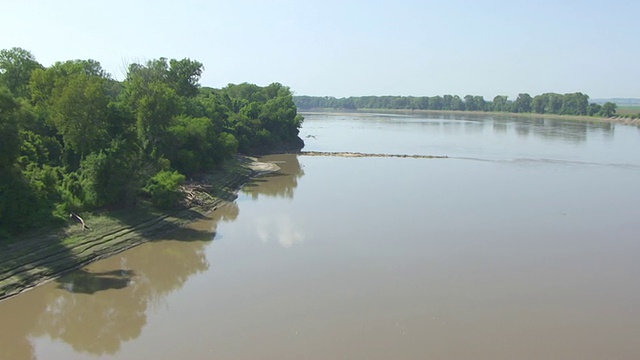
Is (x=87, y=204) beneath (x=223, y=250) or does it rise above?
above

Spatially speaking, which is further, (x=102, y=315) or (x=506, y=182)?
(x=506, y=182)

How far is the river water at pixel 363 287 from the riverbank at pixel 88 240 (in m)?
0.67

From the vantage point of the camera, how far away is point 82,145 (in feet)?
92.3

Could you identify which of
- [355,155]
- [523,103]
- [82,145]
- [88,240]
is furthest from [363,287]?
[523,103]

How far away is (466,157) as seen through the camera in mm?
62062

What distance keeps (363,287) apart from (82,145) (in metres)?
17.9

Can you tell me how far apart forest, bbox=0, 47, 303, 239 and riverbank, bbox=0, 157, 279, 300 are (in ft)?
2.90

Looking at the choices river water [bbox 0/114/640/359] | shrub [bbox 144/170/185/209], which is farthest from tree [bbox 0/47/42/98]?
river water [bbox 0/114/640/359]

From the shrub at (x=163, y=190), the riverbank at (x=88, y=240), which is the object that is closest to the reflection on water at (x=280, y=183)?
the riverbank at (x=88, y=240)

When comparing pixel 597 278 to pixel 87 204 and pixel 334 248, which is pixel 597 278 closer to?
pixel 334 248

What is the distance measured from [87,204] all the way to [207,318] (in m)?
12.4

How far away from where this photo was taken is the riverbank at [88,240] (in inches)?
779

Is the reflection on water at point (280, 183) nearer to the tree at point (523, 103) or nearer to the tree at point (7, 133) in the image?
the tree at point (7, 133)

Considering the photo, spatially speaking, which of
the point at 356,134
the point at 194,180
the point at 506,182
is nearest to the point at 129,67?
the point at 194,180
